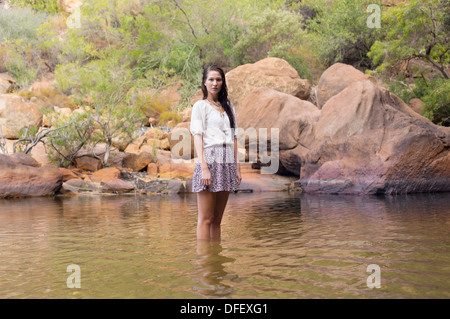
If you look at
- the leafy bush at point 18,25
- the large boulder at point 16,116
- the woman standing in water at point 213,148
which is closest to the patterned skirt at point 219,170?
the woman standing in water at point 213,148

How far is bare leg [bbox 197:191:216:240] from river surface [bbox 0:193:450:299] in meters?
0.16

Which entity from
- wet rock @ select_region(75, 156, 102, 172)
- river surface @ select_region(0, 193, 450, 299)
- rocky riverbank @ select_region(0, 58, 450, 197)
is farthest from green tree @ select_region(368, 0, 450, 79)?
wet rock @ select_region(75, 156, 102, 172)

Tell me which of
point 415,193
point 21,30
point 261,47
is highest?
point 21,30

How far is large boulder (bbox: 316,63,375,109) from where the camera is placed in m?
16.8

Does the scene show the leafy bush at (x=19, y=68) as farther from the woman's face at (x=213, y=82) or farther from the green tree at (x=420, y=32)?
the woman's face at (x=213, y=82)

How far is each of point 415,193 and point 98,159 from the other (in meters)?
10.1

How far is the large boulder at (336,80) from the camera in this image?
16.8 metres

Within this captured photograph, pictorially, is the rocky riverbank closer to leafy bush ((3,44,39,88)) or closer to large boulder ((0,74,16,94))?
large boulder ((0,74,16,94))

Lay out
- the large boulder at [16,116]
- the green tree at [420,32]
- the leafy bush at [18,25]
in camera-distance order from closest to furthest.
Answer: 1. the green tree at [420,32]
2. the large boulder at [16,116]
3. the leafy bush at [18,25]

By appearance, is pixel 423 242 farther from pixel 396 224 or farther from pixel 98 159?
pixel 98 159

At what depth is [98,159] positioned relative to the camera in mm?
16125

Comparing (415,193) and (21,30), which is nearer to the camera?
(415,193)

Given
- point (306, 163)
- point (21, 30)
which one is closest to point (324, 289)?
point (306, 163)

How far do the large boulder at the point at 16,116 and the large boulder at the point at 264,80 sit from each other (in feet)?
26.6
